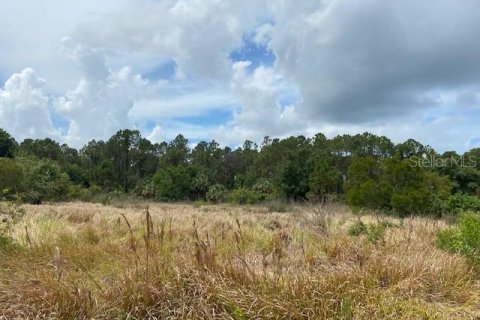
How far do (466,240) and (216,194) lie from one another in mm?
64560

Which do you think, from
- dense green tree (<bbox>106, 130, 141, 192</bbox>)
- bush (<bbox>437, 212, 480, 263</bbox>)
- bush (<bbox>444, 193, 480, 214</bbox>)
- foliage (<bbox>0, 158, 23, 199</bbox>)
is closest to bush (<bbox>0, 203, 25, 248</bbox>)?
bush (<bbox>437, 212, 480, 263</bbox>)

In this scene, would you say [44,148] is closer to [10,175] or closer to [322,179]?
[10,175]

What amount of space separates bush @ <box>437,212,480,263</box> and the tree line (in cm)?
613

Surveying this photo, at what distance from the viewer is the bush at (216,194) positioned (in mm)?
69312

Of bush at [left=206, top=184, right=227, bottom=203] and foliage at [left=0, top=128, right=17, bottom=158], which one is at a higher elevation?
foliage at [left=0, top=128, right=17, bottom=158]

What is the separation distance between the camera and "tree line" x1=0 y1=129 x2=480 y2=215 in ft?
107

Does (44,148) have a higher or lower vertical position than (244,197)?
higher

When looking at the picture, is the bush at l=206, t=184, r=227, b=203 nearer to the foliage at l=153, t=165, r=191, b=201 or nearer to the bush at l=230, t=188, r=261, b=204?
the bush at l=230, t=188, r=261, b=204

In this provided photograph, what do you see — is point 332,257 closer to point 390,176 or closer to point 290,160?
point 390,176

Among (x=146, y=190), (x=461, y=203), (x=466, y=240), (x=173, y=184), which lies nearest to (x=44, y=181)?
(x=173, y=184)

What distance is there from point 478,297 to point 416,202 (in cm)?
2685

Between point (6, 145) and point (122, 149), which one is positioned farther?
point (122, 149)

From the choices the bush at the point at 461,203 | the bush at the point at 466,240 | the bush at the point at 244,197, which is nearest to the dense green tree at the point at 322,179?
the bush at the point at 244,197

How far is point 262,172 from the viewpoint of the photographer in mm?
87312
